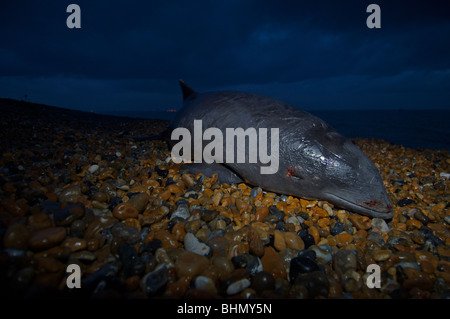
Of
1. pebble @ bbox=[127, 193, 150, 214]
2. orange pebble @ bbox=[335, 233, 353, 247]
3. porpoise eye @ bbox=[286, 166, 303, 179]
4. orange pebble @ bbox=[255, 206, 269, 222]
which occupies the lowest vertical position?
orange pebble @ bbox=[335, 233, 353, 247]

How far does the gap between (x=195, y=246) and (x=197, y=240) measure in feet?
0.23

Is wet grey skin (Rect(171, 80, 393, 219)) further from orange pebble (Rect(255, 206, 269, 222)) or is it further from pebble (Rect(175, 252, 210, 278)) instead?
pebble (Rect(175, 252, 210, 278))

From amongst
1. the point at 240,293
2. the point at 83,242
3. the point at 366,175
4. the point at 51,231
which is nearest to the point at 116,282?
the point at 83,242

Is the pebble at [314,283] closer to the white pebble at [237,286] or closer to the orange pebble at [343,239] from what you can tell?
the white pebble at [237,286]

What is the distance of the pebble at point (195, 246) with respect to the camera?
1.96 m

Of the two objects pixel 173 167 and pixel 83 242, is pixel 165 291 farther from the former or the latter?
pixel 173 167

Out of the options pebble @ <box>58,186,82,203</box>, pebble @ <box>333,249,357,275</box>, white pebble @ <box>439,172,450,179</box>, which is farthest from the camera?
white pebble @ <box>439,172,450,179</box>

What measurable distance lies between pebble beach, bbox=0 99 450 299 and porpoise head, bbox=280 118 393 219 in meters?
0.18

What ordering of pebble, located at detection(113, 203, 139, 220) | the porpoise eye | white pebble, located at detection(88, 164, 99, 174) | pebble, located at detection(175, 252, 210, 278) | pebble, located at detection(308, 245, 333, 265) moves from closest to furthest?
pebble, located at detection(175, 252, 210, 278) < pebble, located at detection(308, 245, 333, 265) < pebble, located at detection(113, 203, 139, 220) < the porpoise eye < white pebble, located at detection(88, 164, 99, 174)

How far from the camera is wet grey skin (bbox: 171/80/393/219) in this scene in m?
2.70

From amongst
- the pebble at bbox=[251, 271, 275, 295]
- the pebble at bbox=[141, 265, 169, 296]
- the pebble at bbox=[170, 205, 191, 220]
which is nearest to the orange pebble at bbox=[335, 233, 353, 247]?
the pebble at bbox=[251, 271, 275, 295]

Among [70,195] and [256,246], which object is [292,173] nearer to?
[256,246]

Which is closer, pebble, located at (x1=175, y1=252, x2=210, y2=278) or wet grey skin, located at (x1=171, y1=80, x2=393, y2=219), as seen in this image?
pebble, located at (x1=175, y1=252, x2=210, y2=278)

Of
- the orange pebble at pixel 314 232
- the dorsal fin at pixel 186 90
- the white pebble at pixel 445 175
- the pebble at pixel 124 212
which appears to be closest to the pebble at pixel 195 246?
the pebble at pixel 124 212
